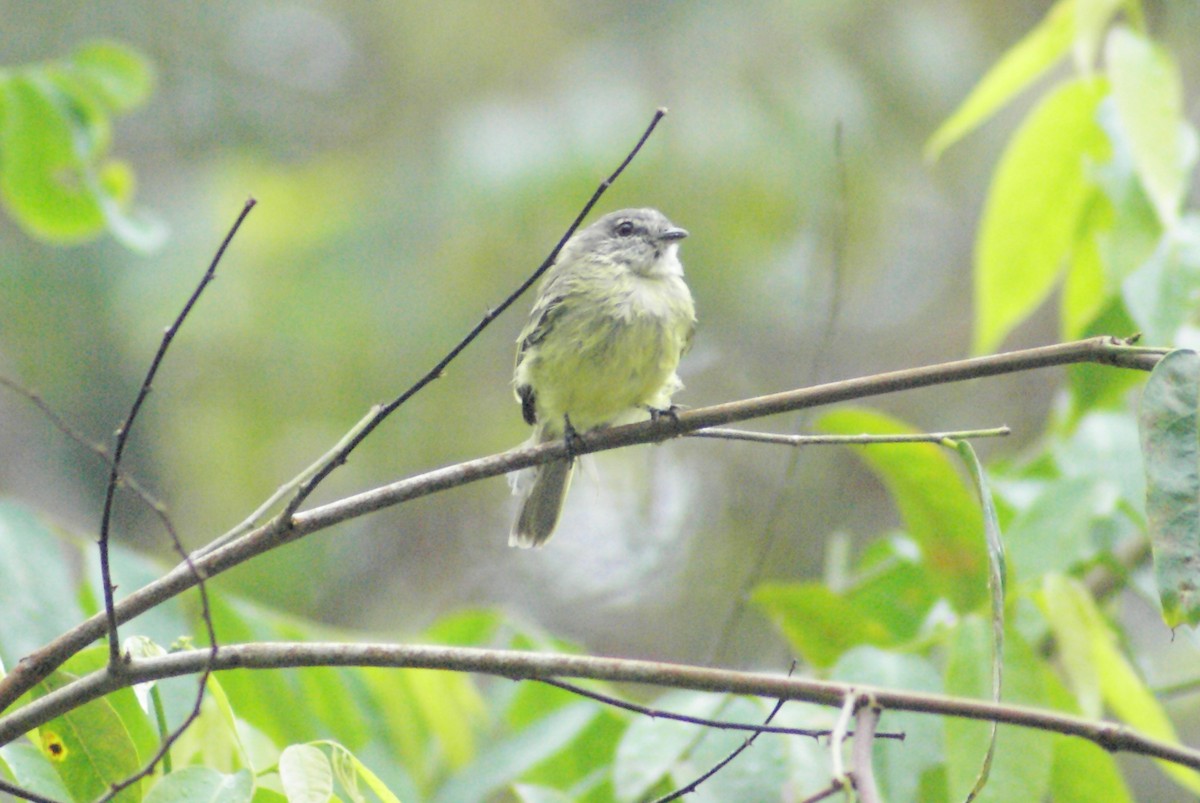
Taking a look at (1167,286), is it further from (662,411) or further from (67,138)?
(67,138)

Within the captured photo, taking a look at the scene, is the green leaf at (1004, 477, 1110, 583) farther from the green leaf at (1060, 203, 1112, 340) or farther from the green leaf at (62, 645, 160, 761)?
the green leaf at (62, 645, 160, 761)

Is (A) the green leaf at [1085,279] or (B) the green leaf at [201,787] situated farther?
(A) the green leaf at [1085,279]

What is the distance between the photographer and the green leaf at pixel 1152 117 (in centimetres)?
295

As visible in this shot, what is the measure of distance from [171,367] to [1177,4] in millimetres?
8445

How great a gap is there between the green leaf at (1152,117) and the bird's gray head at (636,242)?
180 cm

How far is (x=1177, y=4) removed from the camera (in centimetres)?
473

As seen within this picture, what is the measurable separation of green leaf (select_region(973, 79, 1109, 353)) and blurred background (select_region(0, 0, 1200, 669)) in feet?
12.2

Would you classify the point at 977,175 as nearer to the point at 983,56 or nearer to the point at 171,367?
the point at 983,56

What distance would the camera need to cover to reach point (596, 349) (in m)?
→ 4.11

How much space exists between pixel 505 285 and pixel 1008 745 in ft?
23.4

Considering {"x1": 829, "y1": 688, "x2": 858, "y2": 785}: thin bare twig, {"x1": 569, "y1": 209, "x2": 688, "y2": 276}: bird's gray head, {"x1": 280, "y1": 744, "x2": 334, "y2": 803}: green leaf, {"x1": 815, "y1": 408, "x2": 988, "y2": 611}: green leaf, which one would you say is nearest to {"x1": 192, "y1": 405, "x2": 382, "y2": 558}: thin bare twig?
{"x1": 280, "y1": 744, "x2": 334, "y2": 803}: green leaf

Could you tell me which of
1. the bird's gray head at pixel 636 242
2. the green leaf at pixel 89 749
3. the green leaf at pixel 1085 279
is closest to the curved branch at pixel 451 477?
the green leaf at pixel 89 749

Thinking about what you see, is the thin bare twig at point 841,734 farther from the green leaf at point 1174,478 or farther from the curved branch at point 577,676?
the green leaf at point 1174,478

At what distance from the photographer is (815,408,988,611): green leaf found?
3129mm
